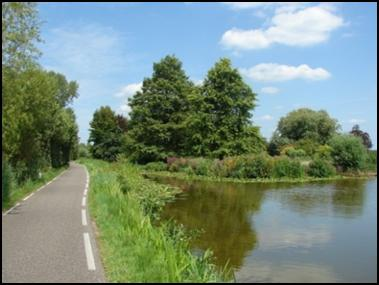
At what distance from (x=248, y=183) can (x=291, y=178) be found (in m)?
6.04

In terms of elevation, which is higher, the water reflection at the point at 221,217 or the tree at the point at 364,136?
the tree at the point at 364,136

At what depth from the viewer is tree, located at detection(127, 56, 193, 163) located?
60.0 meters

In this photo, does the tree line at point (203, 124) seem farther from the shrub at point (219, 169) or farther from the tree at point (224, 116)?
the shrub at point (219, 169)

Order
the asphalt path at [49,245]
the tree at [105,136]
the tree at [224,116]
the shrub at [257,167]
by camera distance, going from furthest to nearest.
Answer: the tree at [105,136], the tree at [224,116], the shrub at [257,167], the asphalt path at [49,245]

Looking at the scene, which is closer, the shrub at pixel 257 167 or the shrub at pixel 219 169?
the shrub at pixel 257 167

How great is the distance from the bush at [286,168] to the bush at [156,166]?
15459mm

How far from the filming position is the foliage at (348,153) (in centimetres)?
5228

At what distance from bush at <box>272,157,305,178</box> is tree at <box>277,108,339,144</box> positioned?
42.2 meters

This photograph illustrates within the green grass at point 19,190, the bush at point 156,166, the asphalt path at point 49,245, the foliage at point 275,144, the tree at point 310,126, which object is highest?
the tree at point 310,126

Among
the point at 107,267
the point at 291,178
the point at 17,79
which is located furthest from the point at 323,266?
the point at 291,178

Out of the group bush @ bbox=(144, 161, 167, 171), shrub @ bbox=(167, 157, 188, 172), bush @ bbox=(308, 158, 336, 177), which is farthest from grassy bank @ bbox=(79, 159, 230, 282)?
bush @ bbox=(144, 161, 167, 171)

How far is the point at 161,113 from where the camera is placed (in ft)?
199

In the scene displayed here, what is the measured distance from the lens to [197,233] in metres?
16.8

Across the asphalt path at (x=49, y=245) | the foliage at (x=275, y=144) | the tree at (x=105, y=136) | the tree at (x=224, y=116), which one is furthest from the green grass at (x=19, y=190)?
the foliage at (x=275, y=144)
